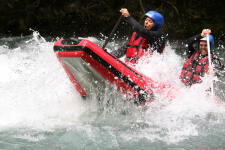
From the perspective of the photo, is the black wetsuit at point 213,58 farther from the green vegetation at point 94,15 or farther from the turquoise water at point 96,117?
the green vegetation at point 94,15

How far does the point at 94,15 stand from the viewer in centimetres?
1152

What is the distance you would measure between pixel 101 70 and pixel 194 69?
1380mm

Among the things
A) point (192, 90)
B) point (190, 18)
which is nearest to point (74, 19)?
point (190, 18)

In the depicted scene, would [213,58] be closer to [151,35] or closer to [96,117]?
[151,35]

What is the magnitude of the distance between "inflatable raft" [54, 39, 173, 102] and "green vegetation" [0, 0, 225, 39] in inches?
261

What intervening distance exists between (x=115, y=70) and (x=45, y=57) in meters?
1.23

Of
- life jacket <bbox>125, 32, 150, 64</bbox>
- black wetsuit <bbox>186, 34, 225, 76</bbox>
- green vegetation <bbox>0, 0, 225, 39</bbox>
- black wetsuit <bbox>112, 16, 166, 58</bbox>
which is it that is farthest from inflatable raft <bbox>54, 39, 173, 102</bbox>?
green vegetation <bbox>0, 0, 225, 39</bbox>

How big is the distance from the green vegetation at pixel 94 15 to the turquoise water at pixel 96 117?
550cm

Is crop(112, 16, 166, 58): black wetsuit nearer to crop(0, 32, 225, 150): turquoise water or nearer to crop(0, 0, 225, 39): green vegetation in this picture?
crop(0, 32, 225, 150): turquoise water

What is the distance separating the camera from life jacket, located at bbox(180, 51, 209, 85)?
15.9 feet

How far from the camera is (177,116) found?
4598 millimetres

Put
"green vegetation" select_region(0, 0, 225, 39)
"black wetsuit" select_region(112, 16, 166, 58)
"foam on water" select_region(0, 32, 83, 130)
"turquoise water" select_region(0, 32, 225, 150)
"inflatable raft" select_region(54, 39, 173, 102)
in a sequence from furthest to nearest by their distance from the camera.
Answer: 1. "green vegetation" select_region(0, 0, 225, 39)
2. "black wetsuit" select_region(112, 16, 166, 58)
3. "foam on water" select_region(0, 32, 83, 130)
4. "inflatable raft" select_region(54, 39, 173, 102)
5. "turquoise water" select_region(0, 32, 225, 150)

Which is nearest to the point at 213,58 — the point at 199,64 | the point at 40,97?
the point at 199,64

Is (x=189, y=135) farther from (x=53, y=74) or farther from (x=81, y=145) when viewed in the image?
(x=53, y=74)
